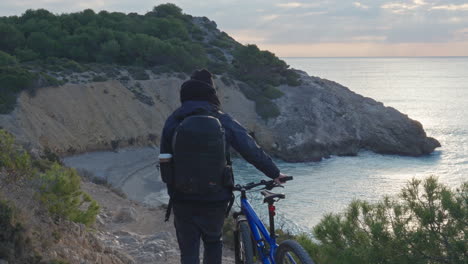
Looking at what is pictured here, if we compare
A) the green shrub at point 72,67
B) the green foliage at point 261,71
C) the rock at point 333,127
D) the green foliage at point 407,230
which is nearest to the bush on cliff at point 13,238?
the green foliage at point 407,230

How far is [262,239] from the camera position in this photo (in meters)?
4.26

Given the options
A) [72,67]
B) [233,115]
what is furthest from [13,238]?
[233,115]

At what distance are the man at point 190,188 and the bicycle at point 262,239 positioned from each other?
17 centimetres

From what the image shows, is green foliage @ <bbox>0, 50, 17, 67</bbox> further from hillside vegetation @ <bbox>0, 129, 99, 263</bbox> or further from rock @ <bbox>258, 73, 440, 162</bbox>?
hillside vegetation @ <bbox>0, 129, 99, 263</bbox>

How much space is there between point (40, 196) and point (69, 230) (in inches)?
21.9

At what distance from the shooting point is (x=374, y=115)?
52.5 metres

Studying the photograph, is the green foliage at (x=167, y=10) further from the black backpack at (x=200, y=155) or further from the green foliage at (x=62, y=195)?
the black backpack at (x=200, y=155)

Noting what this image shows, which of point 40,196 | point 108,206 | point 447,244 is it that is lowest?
point 108,206

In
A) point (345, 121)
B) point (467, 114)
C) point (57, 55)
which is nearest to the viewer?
point (57, 55)

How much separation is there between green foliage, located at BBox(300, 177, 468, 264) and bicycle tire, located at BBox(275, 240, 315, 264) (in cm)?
258

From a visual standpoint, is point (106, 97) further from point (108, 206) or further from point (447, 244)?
point (447, 244)

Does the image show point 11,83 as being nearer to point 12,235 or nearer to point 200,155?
point 12,235

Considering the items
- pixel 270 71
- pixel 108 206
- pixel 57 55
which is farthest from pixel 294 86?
pixel 108 206

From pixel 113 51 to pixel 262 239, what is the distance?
4597cm
